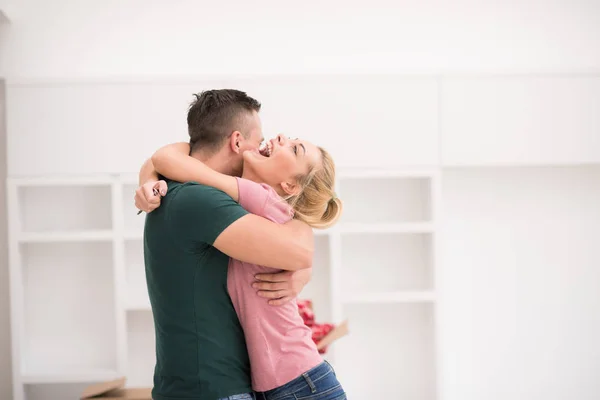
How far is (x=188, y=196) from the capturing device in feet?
5.41

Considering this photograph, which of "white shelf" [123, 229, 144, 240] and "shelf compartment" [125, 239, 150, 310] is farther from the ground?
"white shelf" [123, 229, 144, 240]

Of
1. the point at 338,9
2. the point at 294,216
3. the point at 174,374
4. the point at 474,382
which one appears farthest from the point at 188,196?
the point at 474,382

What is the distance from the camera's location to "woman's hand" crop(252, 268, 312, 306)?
1695 millimetres

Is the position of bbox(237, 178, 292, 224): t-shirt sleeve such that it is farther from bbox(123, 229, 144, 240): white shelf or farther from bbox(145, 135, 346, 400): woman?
bbox(123, 229, 144, 240): white shelf

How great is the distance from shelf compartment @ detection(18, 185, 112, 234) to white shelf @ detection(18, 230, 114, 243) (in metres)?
0.16

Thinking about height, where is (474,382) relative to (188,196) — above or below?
below

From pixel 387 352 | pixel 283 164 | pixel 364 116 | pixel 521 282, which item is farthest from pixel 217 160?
pixel 521 282

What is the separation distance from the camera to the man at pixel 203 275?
1620mm

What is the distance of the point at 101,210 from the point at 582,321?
253cm

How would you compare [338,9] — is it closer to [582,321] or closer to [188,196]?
[582,321]

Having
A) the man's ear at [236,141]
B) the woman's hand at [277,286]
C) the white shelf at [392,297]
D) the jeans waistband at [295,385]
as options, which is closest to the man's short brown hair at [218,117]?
the man's ear at [236,141]

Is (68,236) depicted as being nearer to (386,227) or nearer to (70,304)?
(70,304)

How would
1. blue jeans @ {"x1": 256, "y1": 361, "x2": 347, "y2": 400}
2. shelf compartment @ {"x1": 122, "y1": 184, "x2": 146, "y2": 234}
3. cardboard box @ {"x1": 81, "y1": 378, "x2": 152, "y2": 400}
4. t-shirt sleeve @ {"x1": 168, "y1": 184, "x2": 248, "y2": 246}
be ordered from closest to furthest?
t-shirt sleeve @ {"x1": 168, "y1": 184, "x2": 248, "y2": 246} → blue jeans @ {"x1": 256, "y1": 361, "x2": 347, "y2": 400} → cardboard box @ {"x1": 81, "y1": 378, "x2": 152, "y2": 400} → shelf compartment @ {"x1": 122, "y1": 184, "x2": 146, "y2": 234}

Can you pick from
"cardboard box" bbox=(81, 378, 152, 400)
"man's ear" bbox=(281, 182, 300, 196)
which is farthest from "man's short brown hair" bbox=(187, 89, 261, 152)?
"cardboard box" bbox=(81, 378, 152, 400)
